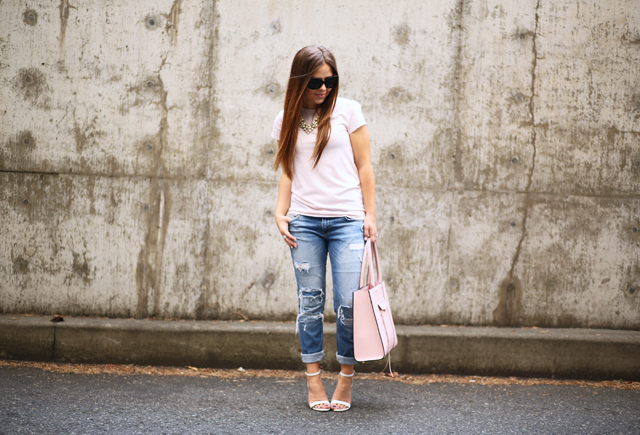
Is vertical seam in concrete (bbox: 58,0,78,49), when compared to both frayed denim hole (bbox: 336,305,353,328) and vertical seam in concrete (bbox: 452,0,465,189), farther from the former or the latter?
frayed denim hole (bbox: 336,305,353,328)

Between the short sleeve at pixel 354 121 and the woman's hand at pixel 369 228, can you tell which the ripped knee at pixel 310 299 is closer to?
the woman's hand at pixel 369 228

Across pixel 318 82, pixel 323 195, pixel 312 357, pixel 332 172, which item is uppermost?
pixel 318 82

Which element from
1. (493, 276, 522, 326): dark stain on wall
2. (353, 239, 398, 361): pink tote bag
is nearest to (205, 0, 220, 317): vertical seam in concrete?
(353, 239, 398, 361): pink tote bag

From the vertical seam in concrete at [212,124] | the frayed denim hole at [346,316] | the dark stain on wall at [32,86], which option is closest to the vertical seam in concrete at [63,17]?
the dark stain on wall at [32,86]

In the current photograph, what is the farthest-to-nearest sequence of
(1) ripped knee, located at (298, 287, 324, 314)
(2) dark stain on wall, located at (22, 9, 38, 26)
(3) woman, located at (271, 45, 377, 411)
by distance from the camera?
1. (2) dark stain on wall, located at (22, 9, 38, 26)
2. (1) ripped knee, located at (298, 287, 324, 314)
3. (3) woman, located at (271, 45, 377, 411)

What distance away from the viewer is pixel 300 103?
300cm

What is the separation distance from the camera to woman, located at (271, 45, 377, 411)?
3.01 metres

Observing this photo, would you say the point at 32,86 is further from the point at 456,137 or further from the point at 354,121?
the point at 456,137

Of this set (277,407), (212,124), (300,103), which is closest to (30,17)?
(212,124)

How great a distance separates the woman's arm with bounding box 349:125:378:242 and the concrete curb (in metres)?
1.31

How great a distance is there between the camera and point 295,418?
3061 millimetres

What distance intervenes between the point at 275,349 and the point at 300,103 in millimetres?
1910

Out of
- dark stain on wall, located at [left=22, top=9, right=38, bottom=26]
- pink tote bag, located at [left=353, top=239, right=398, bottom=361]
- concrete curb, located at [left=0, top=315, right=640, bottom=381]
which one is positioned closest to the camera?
pink tote bag, located at [left=353, top=239, right=398, bottom=361]

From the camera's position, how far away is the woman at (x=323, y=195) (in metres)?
3.01
